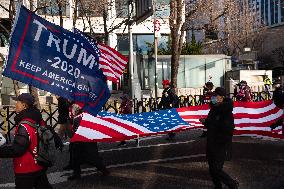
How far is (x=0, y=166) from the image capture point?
10.6 m

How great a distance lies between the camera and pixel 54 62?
6828 millimetres

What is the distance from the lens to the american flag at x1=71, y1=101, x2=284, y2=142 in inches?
359

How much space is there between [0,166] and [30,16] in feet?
17.8

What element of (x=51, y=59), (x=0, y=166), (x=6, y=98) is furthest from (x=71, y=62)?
(x=6, y=98)

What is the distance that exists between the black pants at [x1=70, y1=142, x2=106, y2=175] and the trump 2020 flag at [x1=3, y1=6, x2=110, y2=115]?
174 centimetres

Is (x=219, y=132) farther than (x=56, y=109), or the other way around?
(x=56, y=109)

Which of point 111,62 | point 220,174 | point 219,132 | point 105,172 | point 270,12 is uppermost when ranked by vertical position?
point 270,12

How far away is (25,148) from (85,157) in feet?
12.1

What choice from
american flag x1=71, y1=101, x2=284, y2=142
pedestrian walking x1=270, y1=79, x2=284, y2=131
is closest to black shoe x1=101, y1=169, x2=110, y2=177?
american flag x1=71, y1=101, x2=284, y2=142

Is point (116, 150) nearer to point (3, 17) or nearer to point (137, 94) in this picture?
point (137, 94)

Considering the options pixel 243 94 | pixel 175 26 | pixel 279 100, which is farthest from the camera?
pixel 175 26

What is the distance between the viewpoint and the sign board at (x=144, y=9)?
15584 millimetres

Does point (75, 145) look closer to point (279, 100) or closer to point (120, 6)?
point (279, 100)

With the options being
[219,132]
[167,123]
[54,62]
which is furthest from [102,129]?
[219,132]
